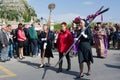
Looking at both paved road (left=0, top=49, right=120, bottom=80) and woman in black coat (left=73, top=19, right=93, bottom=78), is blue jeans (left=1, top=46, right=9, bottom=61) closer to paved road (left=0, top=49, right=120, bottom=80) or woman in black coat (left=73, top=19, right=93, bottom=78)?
paved road (left=0, top=49, right=120, bottom=80)

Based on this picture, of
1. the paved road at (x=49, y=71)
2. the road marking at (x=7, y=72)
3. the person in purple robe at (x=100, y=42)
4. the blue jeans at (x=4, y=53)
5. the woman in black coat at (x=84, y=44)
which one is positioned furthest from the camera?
the person in purple robe at (x=100, y=42)

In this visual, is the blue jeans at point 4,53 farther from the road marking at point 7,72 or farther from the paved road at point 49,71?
the road marking at point 7,72

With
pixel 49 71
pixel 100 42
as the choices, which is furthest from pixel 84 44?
pixel 100 42

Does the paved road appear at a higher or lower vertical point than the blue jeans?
lower

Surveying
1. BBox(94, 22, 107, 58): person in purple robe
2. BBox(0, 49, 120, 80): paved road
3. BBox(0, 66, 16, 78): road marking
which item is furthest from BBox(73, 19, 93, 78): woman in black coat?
BBox(94, 22, 107, 58): person in purple robe

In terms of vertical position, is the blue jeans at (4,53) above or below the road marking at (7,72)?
above

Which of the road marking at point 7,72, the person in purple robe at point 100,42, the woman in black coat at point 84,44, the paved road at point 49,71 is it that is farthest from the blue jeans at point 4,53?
the woman in black coat at point 84,44

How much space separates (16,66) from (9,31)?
300cm

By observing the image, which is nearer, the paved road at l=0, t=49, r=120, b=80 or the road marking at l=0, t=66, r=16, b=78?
the paved road at l=0, t=49, r=120, b=80

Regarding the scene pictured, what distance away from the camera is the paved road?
10695mm

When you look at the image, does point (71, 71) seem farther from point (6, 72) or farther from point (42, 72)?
point (6, 72)

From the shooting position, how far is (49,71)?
11.8m

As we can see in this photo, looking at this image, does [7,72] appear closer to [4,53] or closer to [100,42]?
[4,53]

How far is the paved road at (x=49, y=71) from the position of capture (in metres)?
10.7
